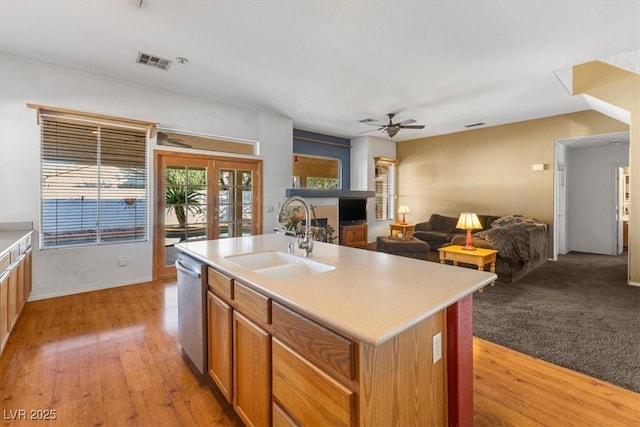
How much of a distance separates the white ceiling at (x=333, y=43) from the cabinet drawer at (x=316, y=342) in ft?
8.48

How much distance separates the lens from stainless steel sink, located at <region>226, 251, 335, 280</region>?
6.00ft

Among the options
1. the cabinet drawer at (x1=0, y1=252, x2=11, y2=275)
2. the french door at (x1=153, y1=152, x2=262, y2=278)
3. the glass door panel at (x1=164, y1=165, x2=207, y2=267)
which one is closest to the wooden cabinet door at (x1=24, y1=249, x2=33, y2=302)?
the cabinet drawer at (x1=0, y1=252, x2=11, y2=275)

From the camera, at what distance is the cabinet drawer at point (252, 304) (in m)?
1.34

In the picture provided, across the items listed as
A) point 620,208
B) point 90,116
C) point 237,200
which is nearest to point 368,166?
point 237,200

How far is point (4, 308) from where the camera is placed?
2.34 meters

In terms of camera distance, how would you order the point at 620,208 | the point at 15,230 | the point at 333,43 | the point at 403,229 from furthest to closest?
the point at 403,229, the point at 620,208, the point at 15,230, the point at 333,43

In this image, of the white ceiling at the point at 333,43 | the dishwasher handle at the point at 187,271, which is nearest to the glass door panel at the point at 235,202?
the white ceiling at the point at 333,43

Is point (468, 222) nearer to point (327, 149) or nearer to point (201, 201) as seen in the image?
point (201, 201)

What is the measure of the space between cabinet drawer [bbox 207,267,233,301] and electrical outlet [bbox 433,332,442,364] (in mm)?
1036

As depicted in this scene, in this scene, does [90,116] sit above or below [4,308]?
above

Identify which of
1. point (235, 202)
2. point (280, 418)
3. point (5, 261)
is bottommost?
point (280, 418)

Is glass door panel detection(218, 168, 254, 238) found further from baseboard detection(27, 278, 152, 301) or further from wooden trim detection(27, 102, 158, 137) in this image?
baseboard detection(27, 278, 152, 301)

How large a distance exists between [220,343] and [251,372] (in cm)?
40

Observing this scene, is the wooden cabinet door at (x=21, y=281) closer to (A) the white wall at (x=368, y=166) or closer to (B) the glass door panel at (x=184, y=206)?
(B) the glass door panel at (x=184, y=206)
